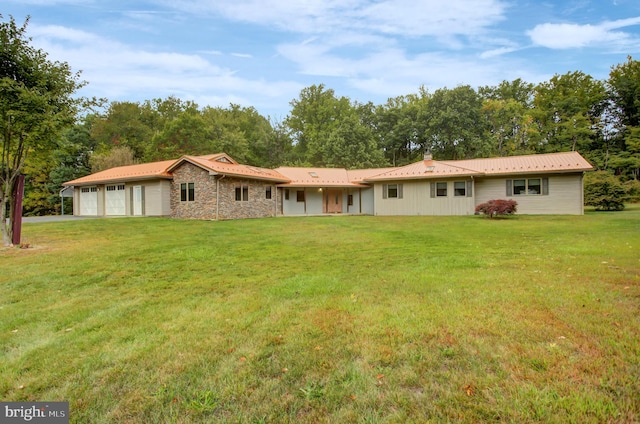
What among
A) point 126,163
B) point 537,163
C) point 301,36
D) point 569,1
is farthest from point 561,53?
point 126,163

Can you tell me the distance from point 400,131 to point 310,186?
63.5ft

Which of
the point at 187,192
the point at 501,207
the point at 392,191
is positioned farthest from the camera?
the point at 392,191

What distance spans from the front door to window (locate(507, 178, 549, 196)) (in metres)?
11.6

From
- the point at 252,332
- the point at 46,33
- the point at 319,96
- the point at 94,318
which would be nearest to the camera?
the point at 252,332

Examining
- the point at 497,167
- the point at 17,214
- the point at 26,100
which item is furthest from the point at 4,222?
the point at 497,167

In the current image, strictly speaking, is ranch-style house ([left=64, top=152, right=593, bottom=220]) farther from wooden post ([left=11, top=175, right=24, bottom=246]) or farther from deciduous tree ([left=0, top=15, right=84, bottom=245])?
wooden post ([left=11, top=175, right=24, bottom=246])

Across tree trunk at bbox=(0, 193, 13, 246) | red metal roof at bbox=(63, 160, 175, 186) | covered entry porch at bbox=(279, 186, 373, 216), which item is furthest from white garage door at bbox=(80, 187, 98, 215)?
tree trunk at bbox=(0, 193, 13, 246)

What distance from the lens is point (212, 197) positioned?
17031 mm

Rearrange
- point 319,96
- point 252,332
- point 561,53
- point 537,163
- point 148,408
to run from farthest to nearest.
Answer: point 319,96
point 561,53
point 537,163
point 252,332
point 148,408

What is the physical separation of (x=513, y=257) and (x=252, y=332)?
536cm

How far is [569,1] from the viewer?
1100cm

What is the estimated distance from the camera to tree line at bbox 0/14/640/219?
29.9m

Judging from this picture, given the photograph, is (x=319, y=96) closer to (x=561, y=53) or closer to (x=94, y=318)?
(x=561, y=53)

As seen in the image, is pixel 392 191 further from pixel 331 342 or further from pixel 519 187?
pixel 331 342
